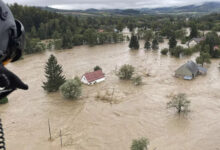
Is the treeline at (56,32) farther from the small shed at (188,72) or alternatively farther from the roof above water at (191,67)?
the roof above water at (191,67)

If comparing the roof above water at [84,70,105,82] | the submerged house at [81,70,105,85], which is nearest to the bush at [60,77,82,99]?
the submerged house at [81,70,105,85]

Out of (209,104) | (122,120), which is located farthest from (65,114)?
(209,104)

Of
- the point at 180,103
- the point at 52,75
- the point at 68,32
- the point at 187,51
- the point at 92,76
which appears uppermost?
the point at 68,32

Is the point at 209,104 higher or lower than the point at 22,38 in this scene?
lower

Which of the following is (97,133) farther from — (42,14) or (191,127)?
(42,14)

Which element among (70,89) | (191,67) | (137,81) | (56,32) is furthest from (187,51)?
(56,32)

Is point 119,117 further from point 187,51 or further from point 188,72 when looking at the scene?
point 187,51

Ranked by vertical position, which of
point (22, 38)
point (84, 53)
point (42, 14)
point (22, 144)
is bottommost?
point (22, 144)

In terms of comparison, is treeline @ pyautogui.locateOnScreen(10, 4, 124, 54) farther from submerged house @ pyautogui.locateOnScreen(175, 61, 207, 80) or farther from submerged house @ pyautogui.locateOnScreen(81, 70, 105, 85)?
→ submerged house @ pyautogui.locateOnScreen(175, 61, 207, 80)

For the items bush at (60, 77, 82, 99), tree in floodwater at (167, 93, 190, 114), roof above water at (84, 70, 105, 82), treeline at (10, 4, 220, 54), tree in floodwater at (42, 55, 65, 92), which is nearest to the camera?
tree in floodwater at (167, 93, 190, 114)
